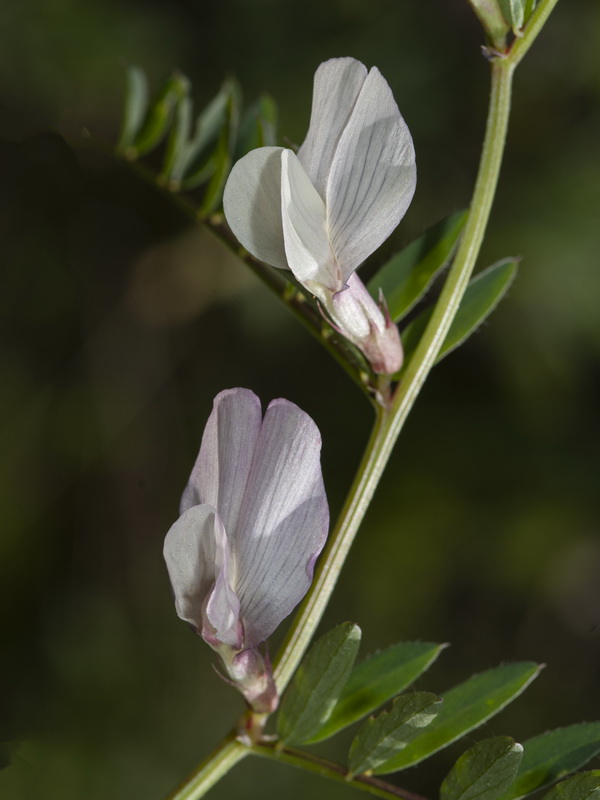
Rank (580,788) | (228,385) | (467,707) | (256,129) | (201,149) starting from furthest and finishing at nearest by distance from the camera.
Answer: (228,385), (201,149), (256,129), (467,707), (580,788)

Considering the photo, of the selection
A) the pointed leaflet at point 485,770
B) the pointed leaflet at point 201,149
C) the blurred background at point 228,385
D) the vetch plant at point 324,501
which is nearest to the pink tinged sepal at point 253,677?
the vetch plant at point 324,501

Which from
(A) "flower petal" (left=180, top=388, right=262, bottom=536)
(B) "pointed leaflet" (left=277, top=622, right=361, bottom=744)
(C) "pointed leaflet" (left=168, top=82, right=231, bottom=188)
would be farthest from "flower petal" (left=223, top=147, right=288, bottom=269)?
(C) "pointed leaflet" (left=168, top=82, right=231, bottom=188)

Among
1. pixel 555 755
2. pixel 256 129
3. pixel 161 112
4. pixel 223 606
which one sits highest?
pixel 161 112

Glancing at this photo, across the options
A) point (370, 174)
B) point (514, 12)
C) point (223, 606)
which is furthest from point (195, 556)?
point (514, 12)

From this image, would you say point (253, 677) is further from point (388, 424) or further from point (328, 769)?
point (388, 424)

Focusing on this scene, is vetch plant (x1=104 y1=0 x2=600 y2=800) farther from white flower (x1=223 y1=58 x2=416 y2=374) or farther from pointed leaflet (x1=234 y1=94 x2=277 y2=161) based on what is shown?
pointed leaflet (x1=234 y1=94 x2=277 y2=161)

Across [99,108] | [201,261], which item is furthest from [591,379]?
[99,108]

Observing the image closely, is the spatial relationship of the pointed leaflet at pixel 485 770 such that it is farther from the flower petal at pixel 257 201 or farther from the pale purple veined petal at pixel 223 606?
the flower petal at pixel 257 201
